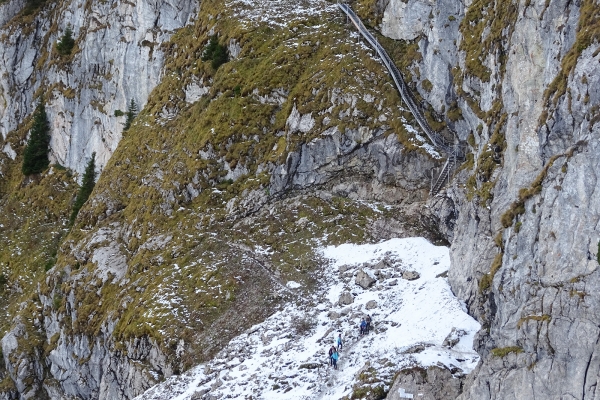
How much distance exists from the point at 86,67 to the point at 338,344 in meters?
57.9

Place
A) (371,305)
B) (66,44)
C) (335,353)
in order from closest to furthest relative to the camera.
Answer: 1. (335,353)
2. (371,305)
3. (66,44)

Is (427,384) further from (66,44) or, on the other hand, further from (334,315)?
(66,44)

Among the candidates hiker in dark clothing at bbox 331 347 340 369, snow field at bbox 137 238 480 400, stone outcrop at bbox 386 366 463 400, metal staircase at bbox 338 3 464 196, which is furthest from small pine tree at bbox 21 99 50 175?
stone outcrop at bbox 386 366 463 400

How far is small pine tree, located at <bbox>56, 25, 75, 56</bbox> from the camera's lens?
8169 centimetres

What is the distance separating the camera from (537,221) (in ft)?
89.5

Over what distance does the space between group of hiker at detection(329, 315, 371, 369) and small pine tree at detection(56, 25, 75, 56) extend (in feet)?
204

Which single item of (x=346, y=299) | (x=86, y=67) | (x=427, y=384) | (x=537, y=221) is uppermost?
(x=86, y=67)

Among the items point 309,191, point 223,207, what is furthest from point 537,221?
point 223,207

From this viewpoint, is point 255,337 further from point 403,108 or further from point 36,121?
point 36,121

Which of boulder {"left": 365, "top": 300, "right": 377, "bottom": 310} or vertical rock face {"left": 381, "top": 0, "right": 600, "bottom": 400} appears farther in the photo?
boulder {"left": 365, "top": 300, "right": 377, "bottom": 310}

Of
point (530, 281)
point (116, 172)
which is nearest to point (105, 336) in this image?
point (116, 172)

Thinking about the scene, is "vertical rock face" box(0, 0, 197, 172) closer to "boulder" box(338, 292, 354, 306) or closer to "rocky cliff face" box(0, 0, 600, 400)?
"rocky cliff face" box(0, 0, 600, 400)

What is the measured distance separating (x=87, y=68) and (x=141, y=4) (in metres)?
10.7

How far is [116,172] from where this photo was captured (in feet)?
203
